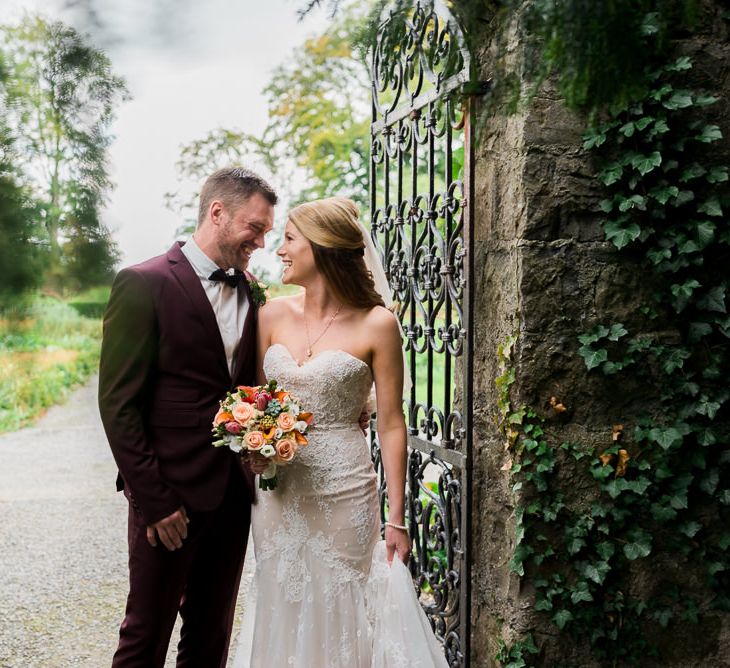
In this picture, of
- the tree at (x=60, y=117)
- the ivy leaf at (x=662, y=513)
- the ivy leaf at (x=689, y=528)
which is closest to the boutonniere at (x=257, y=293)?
the ivy leaf at (x=662, y=513)

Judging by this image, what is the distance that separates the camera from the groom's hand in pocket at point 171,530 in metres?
2.55

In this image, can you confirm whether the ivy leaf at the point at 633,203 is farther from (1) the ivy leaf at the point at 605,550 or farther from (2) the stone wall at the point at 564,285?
(1) the ivy leaf at the point at 605,550

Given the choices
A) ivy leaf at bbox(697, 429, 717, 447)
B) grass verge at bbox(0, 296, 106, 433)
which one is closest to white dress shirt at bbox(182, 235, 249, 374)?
ivy leaf at bbox(697, 429, 717, 447)

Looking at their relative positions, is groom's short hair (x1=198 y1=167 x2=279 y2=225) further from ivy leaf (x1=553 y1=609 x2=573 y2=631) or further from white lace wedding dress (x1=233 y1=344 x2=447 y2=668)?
ivy leaf (x1=553 y1=609 x2=573 y2=631)

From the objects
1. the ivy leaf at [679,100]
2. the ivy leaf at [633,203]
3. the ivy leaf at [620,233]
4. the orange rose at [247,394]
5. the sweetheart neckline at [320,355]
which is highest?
the ivy leaf at [679,100]

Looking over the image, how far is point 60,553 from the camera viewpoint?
6.32 meters

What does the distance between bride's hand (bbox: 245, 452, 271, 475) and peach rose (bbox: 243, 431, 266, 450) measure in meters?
0.08

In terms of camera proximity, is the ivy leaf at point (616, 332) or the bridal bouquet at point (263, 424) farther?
the ivy leaf at point (616, 332)

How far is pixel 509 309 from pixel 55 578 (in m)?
4.31

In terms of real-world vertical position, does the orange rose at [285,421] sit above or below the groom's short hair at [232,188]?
below

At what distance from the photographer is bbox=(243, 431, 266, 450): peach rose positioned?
95.4 inches

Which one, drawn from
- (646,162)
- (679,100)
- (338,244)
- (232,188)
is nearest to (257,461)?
(338,244)

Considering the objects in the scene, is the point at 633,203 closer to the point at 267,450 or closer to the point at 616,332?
the point at 616,332

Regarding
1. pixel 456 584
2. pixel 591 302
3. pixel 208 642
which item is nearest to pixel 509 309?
pixel 591 302
